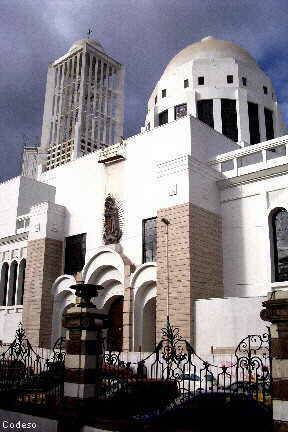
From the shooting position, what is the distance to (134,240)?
20922 mm

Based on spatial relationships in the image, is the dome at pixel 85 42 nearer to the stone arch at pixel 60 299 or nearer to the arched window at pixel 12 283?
the arched window at pixel 12 283

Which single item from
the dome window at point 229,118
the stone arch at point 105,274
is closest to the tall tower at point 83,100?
the dome window at point 229,118

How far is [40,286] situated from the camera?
2275 centimetres

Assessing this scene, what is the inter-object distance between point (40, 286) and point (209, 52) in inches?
804

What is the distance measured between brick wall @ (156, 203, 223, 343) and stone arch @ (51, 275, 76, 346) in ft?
21.1

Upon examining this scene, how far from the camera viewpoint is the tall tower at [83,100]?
38.1 meters

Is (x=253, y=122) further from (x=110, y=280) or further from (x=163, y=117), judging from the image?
(x=110, y=280)

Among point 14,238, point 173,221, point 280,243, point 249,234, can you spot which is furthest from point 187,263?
point 14,238

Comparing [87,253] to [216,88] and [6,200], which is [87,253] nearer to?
[6,200]

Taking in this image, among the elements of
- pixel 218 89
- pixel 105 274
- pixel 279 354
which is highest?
pixel 218 89

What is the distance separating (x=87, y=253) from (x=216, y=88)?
14.9 m

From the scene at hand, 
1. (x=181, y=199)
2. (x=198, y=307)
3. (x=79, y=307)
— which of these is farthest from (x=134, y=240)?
(x=79, y=307)

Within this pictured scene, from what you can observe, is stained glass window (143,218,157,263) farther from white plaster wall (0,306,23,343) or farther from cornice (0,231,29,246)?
white plaster wall (0,306,23,343)

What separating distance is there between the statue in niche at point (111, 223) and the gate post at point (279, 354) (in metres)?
15.8
